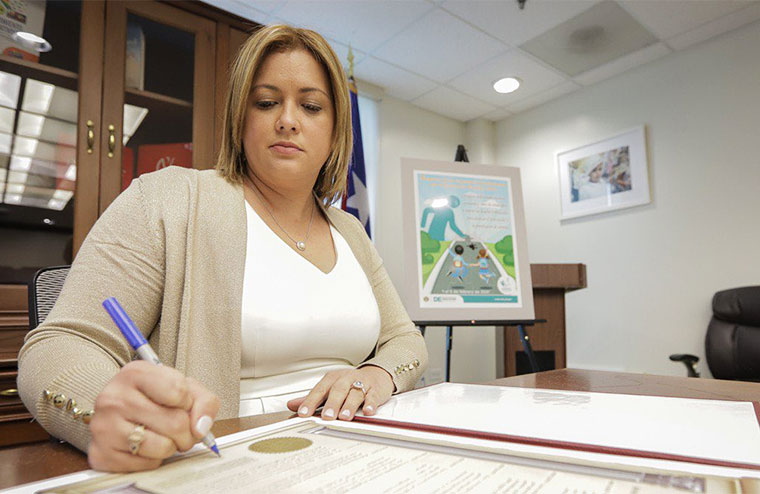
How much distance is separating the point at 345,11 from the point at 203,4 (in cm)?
98

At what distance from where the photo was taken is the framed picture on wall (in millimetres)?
3242

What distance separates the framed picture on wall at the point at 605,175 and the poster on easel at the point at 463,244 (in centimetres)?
169

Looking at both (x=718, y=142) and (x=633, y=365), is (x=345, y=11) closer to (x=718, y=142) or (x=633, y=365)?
(x=718, y=142)

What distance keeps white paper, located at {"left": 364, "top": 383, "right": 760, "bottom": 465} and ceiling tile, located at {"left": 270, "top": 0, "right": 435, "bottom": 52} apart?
254 centimetres

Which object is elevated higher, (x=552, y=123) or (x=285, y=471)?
(x=552, y=123)

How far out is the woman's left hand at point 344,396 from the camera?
54cm

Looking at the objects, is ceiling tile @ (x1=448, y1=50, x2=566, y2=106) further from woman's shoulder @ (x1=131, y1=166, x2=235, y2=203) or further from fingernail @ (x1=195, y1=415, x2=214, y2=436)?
fingernail @ (x1=195, y1=415, x2=214, y2=436)

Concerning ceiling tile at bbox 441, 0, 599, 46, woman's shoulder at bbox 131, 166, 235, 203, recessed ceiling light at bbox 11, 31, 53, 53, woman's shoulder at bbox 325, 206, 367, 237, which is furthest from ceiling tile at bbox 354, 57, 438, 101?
woman's shoulder at bbox 131, 166, 235, 203

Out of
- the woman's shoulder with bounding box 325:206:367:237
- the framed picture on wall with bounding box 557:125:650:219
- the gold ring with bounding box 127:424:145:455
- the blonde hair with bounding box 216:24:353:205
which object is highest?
the framed picture on wall with bounding box 557:125:650:219

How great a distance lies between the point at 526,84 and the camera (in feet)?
11.8

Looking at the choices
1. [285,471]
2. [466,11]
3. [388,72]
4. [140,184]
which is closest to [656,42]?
[466,11]

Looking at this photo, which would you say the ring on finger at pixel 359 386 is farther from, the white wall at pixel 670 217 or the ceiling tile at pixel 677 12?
the white wall at pixel 670 217

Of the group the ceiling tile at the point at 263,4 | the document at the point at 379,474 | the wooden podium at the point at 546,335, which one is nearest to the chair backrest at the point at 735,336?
the wooden podium at the point at 546,335

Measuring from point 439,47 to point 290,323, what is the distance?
2.80m
